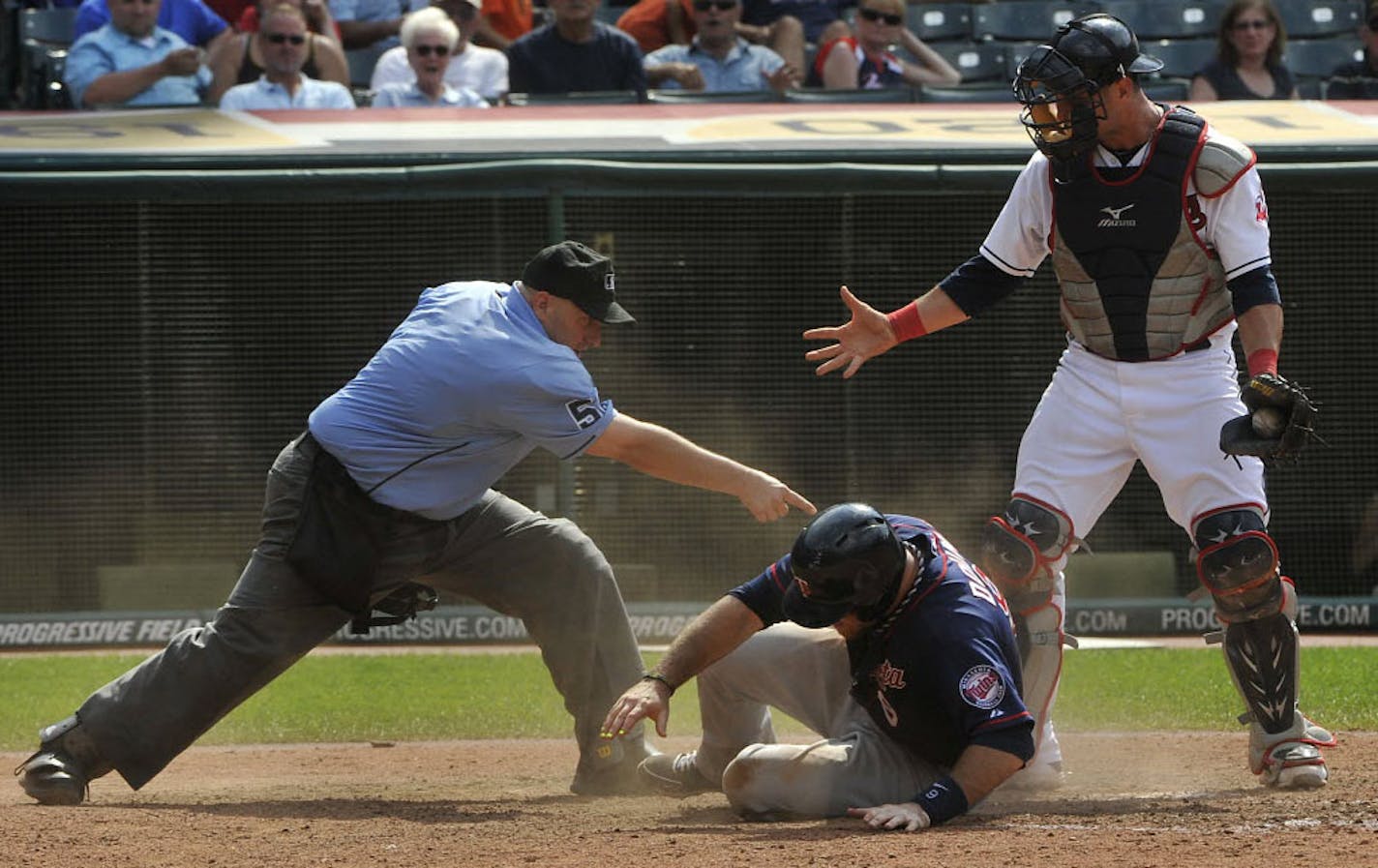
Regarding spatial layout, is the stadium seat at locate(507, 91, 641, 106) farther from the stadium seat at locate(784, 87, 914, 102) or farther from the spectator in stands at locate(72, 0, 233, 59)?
the spectator in stands at locate(72, 0, 233, 59)

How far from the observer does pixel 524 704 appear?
24.5ft

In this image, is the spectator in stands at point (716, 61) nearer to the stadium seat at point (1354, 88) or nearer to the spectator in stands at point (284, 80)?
the spectator in stands at point (284, 80)

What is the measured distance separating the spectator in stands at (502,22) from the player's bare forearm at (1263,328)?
692 cm

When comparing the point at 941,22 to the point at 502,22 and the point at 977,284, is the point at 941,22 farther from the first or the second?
the point at 977,284

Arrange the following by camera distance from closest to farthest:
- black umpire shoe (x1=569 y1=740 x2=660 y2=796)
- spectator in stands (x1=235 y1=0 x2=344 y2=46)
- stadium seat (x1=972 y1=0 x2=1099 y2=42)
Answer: black umpire shoe (x1=569 y1=740 x2=660 y2=796) → spectator in stands (x1=235 y1=0 x2=344 y2=46) → stadium seat (x1=972 y1=0 x2=1099 y2=42)

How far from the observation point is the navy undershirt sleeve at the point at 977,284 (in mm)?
5676

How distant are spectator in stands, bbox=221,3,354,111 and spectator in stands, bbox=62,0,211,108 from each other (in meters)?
0.31

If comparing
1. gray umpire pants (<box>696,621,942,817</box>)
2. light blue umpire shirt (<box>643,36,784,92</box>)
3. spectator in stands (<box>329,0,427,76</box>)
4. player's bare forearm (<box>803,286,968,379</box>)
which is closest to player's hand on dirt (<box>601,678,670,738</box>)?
gray umpire pants (<box>696,621,942,817</box>)

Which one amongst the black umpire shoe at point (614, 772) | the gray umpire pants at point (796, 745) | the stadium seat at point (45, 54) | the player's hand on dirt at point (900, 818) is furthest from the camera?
the stadium seat at point (45, 54)

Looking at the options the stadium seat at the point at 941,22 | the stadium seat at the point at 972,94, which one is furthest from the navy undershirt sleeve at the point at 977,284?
the stadium seat at the point at 941,22

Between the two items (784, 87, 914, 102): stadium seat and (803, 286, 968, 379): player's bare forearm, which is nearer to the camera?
(803, 286, 968, 379): player's bare forearm

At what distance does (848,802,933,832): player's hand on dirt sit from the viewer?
4.39m

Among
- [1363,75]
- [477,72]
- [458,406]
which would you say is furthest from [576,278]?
[1363,75]

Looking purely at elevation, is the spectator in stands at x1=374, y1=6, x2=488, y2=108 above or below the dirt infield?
above
